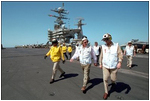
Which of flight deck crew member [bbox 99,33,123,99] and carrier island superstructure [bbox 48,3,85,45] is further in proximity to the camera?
carrier island superstructure [bbox 48,3,85,45]

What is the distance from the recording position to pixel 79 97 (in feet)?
9.69

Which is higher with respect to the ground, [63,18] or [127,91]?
[63,18]

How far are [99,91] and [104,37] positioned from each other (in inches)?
70.2

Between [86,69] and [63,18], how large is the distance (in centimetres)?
7497

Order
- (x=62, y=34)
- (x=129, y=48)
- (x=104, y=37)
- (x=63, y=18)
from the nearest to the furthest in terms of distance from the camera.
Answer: (x=104, y=37) → (x=129, y=48) → (x=62, y=34) → (x=63, y=18)

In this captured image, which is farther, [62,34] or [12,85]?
[62,34]

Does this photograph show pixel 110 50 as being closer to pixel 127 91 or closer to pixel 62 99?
pixel 127 91

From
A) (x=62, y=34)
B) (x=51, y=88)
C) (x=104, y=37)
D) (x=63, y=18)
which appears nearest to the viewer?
(x=104, y=37)

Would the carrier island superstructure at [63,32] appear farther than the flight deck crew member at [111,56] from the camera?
Yes

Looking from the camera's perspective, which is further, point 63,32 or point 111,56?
point 63,32

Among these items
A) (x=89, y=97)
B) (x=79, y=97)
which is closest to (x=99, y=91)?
(x=89, y=97)

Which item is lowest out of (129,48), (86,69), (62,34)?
(86,69)

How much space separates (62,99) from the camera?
9.40ft

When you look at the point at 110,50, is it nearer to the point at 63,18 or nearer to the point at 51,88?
the point at 51,88
